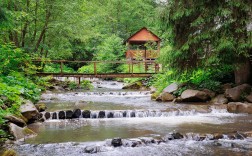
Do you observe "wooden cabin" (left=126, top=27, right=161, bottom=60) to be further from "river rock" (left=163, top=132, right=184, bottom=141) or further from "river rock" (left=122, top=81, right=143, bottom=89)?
"river rock" (left=163, top=132, right=184, bottom=141)

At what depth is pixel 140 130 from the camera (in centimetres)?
841

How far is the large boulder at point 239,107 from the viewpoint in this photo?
11.0 metres

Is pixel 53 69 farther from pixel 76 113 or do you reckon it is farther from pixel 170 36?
pixel 76 113

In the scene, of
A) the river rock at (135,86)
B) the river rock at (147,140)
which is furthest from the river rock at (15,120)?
the river rock at (135,86)

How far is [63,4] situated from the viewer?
17219mm

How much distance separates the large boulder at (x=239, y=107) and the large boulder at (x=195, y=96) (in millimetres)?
1631

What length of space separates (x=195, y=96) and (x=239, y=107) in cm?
217

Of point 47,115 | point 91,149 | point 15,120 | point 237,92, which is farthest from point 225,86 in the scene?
point 15,120

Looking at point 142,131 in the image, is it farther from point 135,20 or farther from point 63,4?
point 135,20

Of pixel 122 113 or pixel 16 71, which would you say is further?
pixel 16 71

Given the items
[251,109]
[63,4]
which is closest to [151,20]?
[251,109]

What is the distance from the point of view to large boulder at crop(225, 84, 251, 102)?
12062 millimetres

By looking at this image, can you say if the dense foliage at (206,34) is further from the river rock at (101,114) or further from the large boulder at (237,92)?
the river rock at (101,114)

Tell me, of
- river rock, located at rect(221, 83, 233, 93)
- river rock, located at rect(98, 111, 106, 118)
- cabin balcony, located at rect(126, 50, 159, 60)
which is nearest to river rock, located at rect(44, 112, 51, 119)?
river rock, located at rect(98, 111, 106, 118)
